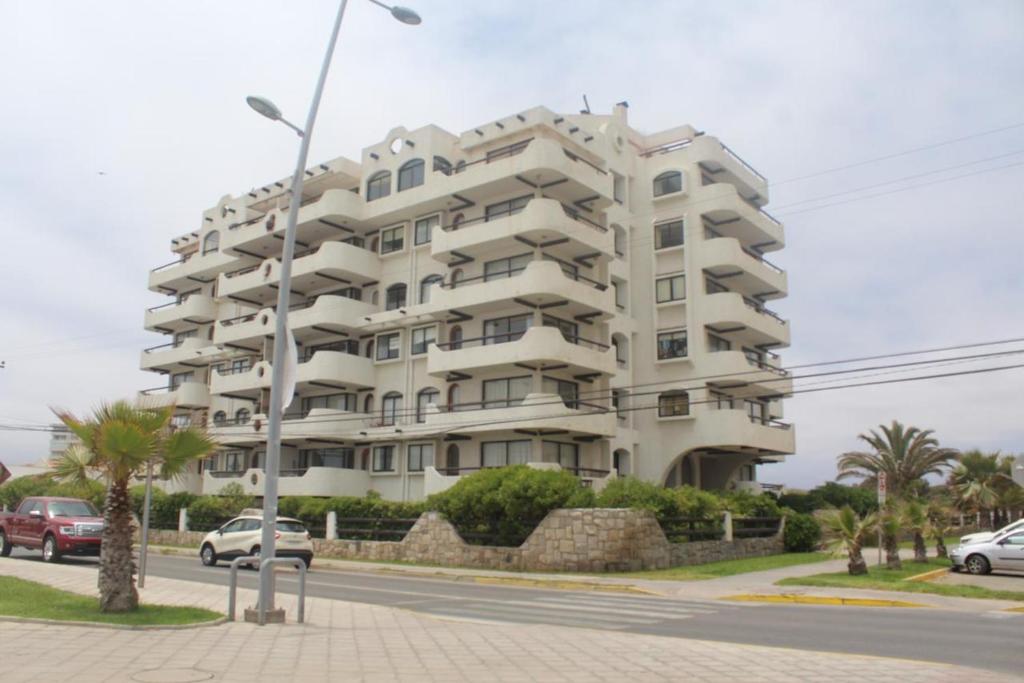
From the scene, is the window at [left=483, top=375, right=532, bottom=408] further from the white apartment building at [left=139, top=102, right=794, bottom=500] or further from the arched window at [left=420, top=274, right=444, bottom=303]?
the arched window at [left=420, top=274, right=444, bottom=303]

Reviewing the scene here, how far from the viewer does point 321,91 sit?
14719 mm

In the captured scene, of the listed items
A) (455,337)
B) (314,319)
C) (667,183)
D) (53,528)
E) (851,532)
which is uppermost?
(667,183)

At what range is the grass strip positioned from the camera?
11828 millimetres

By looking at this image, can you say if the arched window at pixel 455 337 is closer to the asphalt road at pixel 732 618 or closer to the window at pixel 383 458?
the window at pixel 383 458

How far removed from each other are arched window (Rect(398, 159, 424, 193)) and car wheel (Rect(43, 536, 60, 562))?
2366cm

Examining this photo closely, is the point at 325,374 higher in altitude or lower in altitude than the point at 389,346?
lower

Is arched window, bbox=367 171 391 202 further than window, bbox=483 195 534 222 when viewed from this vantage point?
Yes

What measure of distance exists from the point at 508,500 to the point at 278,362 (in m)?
15.5

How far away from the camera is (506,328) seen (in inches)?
1521

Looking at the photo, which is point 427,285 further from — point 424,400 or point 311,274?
point 311,274

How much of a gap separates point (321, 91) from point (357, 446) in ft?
101

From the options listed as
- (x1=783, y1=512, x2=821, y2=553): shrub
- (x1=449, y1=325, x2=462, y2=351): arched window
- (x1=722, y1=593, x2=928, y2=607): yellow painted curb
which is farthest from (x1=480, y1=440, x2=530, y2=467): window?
(x1=722, y1=593, x2=928, y2=607): yellow painted curb

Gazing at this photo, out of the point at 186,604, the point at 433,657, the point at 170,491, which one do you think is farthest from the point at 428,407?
the point at 433,657

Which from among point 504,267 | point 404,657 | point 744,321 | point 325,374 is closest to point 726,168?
point 744,321
